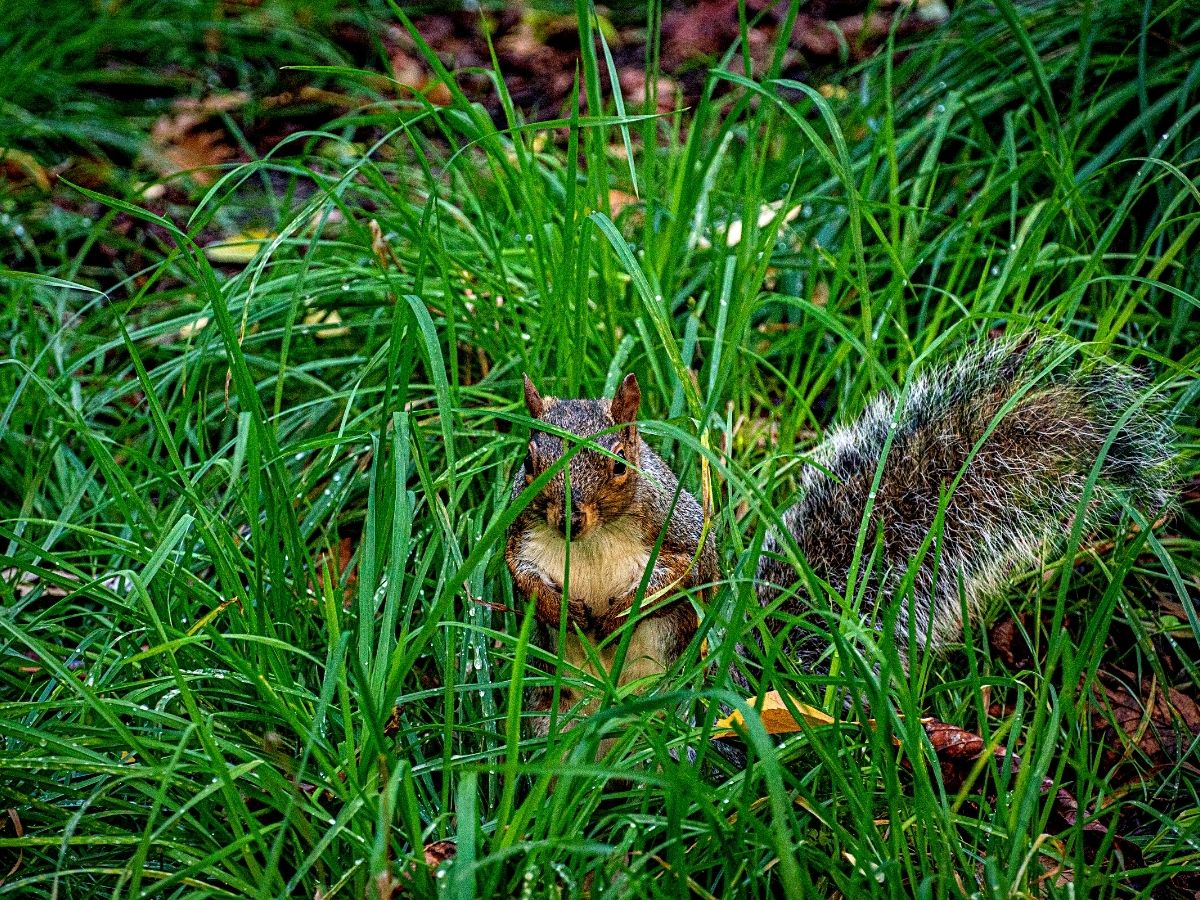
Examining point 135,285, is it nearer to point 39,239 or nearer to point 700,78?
point 39,239

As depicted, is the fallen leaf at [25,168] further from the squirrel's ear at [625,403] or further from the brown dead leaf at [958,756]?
the brown dead leaf at [958,756]

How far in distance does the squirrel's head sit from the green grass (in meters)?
0.17

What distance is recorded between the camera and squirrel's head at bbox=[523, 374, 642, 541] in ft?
6.75

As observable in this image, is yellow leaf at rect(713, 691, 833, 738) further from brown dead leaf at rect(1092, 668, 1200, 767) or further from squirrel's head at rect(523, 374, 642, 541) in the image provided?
brown dead leaf at rect(1092, 668, 1200, 767)

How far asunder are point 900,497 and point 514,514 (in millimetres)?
864

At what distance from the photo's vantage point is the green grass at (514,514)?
1746mm

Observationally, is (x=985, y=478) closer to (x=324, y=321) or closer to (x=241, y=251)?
(x=324, y=321)

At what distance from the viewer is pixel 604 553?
7.07ft

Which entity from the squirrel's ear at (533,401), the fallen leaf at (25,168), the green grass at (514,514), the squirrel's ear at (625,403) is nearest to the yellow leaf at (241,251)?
the green grass at (514,514)

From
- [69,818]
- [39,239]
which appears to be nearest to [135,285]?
[39,239]

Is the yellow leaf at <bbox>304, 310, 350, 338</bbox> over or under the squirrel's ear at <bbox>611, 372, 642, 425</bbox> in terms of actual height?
under

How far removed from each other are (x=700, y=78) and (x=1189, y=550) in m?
2.98

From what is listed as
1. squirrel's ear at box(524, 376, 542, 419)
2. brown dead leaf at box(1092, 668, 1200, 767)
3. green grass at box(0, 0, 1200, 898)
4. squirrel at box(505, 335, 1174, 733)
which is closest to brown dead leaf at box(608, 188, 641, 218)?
green grass at box(0, 0, 1200, 898)

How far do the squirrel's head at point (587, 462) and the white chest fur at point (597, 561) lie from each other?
0.13 ft
